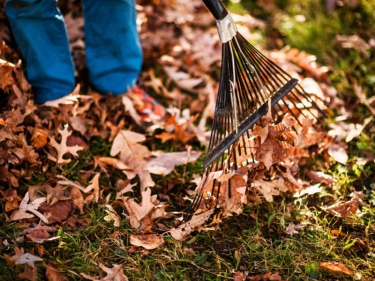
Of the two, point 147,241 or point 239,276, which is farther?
point 147,241

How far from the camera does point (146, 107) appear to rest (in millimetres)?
2789

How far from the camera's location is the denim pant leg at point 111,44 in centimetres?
262

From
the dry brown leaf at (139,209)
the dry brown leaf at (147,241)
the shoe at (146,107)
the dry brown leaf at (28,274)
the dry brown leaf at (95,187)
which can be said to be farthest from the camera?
the shoe at (146,107)

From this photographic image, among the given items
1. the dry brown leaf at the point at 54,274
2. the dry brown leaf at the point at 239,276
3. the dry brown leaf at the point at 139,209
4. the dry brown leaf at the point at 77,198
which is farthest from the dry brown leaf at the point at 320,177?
the dry brown leaf at the point at 54,274

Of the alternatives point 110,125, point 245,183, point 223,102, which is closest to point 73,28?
point 110,125

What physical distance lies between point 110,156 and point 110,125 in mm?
196

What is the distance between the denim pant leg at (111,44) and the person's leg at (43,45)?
0.23 metres

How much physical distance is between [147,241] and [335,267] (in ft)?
2.72

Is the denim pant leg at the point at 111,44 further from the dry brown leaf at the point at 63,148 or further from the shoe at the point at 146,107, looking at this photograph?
the dry brown leaf at the point at 63,148

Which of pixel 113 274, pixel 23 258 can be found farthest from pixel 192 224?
pixel 23 258

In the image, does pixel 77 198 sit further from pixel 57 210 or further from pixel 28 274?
pixel 28 274

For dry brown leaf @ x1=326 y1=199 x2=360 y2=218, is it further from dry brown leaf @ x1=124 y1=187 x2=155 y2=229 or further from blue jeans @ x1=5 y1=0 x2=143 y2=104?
blue jeans @ x1=5 y1=0 x2=143 y2=104

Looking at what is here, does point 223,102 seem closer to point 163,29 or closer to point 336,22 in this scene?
point 163,29

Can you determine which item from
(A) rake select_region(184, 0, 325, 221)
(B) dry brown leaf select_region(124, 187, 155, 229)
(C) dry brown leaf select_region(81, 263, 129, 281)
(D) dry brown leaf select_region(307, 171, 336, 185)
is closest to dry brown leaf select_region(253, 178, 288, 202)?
(A) rake select_region(184, 0, 325, 221)
